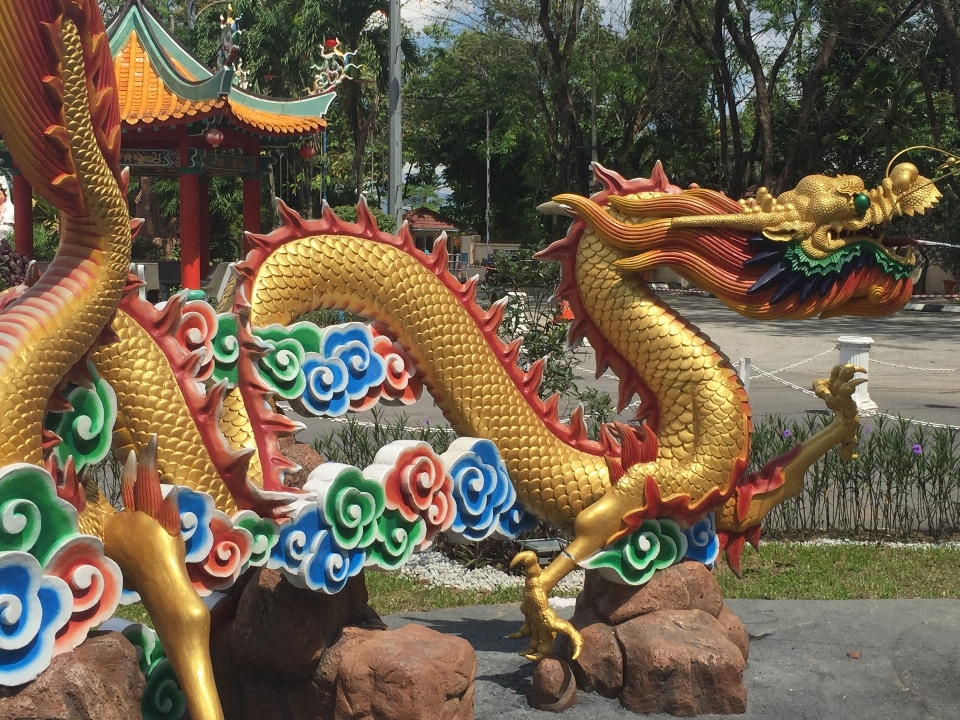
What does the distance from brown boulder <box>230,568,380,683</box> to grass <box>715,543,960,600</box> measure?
113 inches

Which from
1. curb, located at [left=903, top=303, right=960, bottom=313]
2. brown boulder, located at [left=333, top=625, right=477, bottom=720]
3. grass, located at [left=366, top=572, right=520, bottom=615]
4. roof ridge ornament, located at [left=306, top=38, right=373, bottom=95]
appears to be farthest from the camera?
curb, located at [left=903, top=303, right=960, bottom=313]

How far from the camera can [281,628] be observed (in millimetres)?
3426

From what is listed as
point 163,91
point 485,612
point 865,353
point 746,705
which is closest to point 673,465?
point 746,705

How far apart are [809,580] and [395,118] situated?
21.2 ft

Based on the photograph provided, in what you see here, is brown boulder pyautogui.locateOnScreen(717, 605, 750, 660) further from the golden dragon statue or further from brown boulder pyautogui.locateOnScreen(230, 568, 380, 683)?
brown boulder pyautogui.locateOnScreen(230, 568, 380, 683)

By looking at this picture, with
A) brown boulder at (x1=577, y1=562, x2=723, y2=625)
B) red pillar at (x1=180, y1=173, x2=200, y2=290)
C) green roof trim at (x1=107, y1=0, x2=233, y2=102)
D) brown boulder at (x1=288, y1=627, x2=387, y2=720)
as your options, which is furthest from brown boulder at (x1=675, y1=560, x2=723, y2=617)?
red pillar at (x1=180, y1=173, x2=200, y2=290)

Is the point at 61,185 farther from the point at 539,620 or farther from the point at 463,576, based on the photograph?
the point at 463,576

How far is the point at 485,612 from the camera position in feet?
17.4

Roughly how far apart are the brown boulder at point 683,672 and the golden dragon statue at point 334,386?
10.4 inches

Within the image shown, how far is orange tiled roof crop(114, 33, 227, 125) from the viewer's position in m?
12.6

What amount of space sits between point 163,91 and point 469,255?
22.5 metres

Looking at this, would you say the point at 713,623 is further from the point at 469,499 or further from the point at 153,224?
the point at 153,224

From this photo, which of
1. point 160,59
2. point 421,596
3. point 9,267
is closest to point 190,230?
point 160,59

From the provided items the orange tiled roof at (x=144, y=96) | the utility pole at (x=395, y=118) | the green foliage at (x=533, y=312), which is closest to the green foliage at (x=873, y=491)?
the green foliage at (x=533, y=312)
